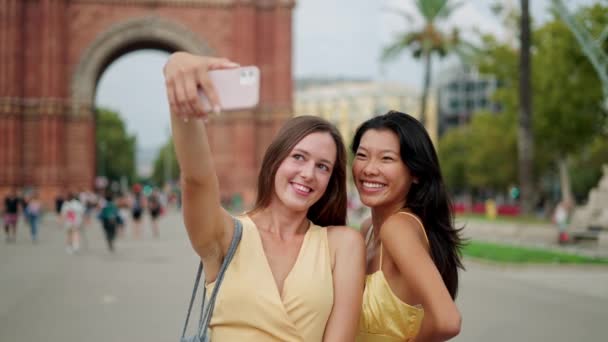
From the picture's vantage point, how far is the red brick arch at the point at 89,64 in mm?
38938

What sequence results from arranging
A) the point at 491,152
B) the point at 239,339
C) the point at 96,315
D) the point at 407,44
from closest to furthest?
1. the point at 239,339
2. the point at 96,315
3. the point at 407,44
4. the point at 491,152

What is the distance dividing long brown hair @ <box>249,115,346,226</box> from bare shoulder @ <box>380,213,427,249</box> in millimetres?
191

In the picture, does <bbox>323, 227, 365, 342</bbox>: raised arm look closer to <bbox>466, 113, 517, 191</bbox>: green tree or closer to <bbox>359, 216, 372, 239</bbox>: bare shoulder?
<bbox>359, 216, 372, 239</bbox>: bare shoulder

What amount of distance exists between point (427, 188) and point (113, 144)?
105317 millimetres

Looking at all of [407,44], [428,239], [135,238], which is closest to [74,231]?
[135,238]

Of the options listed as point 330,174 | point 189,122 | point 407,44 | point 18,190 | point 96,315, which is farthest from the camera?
point 18,190

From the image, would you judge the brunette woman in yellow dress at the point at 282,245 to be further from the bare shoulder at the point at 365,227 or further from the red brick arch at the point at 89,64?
the red brick arch at the point at 89,64

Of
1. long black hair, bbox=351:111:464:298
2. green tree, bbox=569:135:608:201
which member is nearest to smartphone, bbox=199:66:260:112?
long black hair, bbox=351:111:464:298

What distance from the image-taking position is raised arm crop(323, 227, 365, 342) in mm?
2633

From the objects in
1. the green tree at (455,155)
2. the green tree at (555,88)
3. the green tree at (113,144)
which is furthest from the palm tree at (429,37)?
the green tree at (113,144)

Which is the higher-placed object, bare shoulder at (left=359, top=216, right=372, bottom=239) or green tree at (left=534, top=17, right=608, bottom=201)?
green tree at (left=534, top=17, right=608, bottom=201)

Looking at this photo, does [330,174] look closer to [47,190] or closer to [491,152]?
[47,190]

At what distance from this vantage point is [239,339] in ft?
8.44

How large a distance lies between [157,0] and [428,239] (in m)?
39.5
